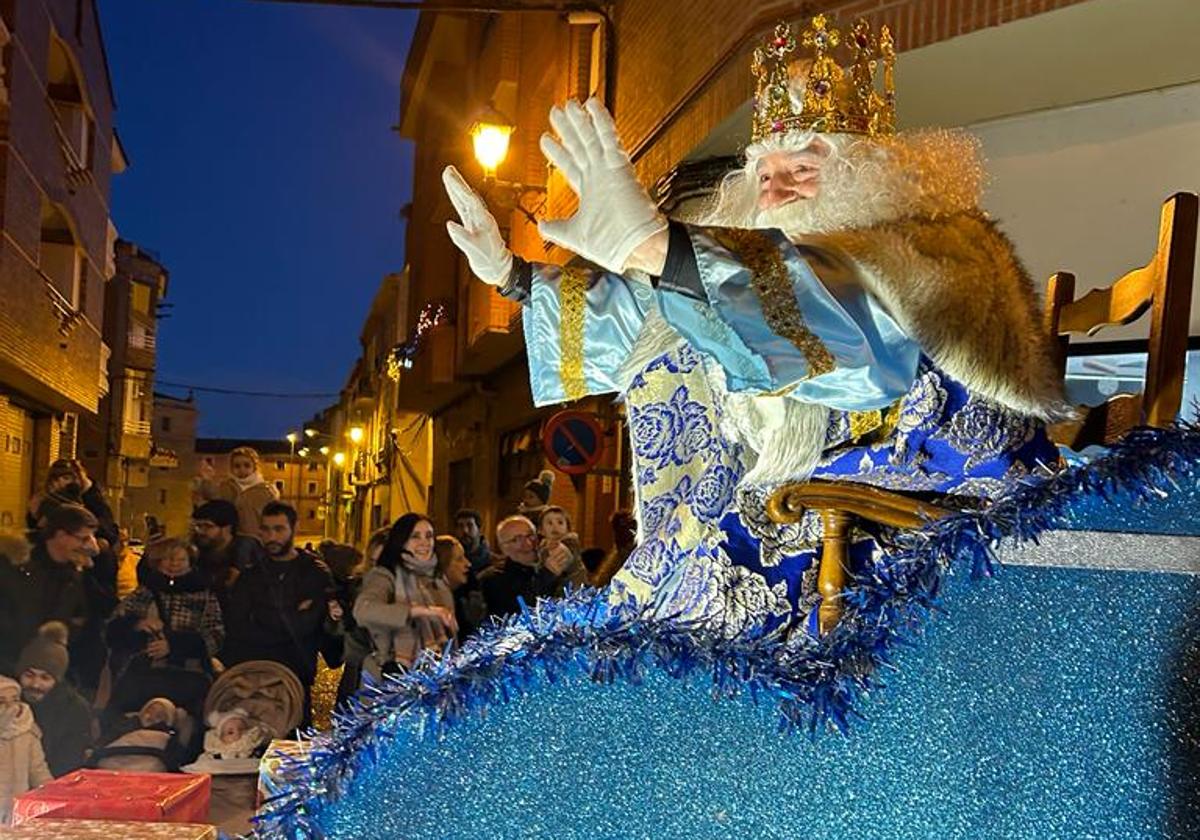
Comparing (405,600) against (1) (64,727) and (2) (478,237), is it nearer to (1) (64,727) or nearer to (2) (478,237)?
(1) (64,727)

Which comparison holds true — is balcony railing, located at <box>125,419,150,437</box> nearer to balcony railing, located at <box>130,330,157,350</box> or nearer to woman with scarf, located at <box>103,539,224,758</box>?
balcony railing, located at <box>130,330,157,350</box>

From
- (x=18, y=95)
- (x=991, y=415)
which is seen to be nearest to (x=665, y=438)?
(x=991, y=415)

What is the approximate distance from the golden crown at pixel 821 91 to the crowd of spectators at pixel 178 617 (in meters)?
1.48

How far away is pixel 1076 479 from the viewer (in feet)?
2.09

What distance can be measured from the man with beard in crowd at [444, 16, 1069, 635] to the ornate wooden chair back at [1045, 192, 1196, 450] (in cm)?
11

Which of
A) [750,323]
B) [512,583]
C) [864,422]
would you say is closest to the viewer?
[750,323]

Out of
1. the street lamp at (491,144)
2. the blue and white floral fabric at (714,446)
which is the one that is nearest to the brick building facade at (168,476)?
the street lamp at (491,144)

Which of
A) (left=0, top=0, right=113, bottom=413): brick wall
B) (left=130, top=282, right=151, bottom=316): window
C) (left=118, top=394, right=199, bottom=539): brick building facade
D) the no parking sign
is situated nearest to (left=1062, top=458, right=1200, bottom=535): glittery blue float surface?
(left=118, top=394, right=199, bottom=539): brick building facade

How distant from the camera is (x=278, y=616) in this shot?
10.8 feet

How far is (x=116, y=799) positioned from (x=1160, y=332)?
130 centimetres

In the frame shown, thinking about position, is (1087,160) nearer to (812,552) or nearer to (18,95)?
(812,552)

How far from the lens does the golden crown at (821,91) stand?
1.51m

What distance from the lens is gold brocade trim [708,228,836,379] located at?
994 millimetres

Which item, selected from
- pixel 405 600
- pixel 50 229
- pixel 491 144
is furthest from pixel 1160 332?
pixel 50 229
